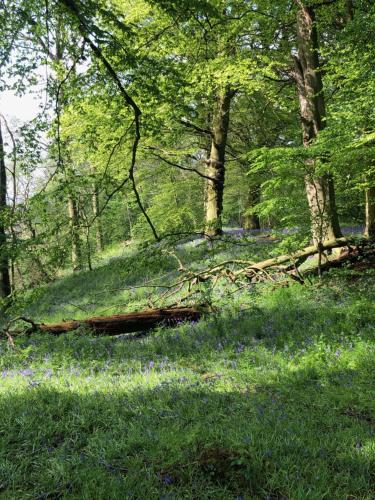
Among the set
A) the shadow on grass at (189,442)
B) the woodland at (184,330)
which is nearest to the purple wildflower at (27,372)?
the woodland at (184,330)

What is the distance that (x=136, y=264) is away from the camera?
7184 mm

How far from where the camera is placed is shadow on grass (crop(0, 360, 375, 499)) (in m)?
2.91

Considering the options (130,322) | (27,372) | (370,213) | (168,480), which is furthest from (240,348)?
(370,213)

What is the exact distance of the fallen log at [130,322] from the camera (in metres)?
8.50

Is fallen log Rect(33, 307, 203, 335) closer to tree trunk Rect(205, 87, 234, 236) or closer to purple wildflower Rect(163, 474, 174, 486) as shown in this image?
purple wildflower Rect(163, 474, 174, 486)

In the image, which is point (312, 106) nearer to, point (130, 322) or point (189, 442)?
point (130, 322)

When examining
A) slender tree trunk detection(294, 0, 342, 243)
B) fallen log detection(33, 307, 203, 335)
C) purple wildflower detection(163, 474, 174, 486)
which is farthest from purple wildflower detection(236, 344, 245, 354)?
slender tree trunk detection(294, 0, 342, 243)

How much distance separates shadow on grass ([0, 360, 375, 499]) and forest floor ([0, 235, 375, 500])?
0.5 inches

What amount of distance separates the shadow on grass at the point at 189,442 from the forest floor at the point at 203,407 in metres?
0.01

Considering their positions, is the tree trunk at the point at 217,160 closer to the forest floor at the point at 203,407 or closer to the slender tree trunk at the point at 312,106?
the slender tree trunk at the point at 312,106

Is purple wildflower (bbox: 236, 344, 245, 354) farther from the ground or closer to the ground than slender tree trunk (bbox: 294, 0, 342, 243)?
closer to the ground

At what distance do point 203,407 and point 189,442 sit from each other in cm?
90

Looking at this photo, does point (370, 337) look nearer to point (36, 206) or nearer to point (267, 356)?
point (267, 356)

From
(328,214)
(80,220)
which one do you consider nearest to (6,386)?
(80,220)
